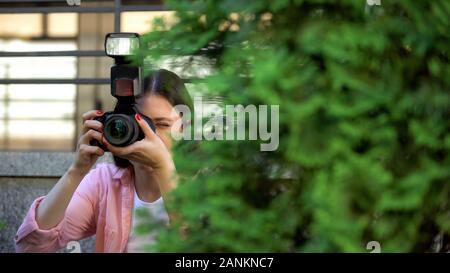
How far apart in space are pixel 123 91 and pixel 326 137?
3.38 feet

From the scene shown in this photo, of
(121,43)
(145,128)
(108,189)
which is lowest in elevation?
(108,189)

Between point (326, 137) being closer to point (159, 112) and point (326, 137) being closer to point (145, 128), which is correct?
point (145, 128)

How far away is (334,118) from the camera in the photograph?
213cm

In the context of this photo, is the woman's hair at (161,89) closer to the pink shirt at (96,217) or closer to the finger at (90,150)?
the pink shirt at (96,217)

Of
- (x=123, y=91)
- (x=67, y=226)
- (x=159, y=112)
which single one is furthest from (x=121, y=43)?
(x=67, y=226)

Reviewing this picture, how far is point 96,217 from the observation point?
3564 millimetres

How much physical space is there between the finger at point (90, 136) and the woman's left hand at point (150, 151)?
0.17 meters

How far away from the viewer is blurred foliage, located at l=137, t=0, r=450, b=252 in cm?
211

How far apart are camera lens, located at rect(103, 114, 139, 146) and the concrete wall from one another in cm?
373

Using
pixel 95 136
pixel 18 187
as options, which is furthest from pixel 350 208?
pixel 18 187

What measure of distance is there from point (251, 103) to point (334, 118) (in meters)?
0.20

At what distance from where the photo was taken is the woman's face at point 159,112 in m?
3.38
